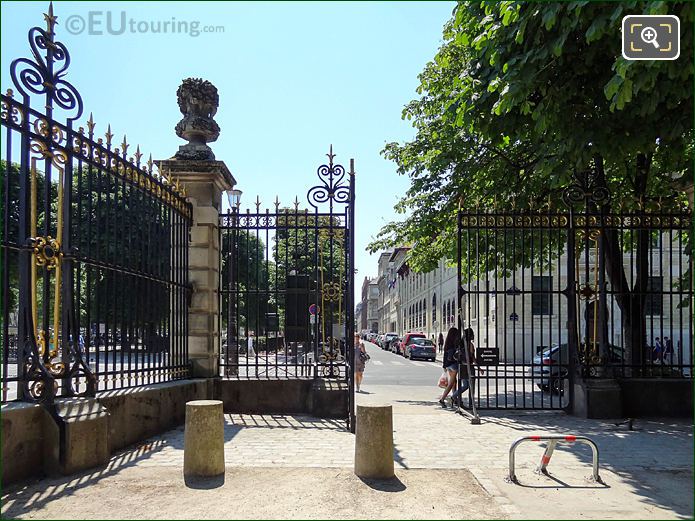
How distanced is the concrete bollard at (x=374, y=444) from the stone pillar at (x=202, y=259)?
4.74 meters

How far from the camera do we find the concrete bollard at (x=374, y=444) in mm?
6035

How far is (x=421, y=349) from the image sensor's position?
1372 inches

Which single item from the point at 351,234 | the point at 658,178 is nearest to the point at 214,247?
the point at 351,234

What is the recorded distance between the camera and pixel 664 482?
6176 millimetres

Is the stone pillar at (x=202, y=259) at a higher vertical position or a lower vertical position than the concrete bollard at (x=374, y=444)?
higher

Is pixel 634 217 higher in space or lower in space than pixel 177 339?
higher

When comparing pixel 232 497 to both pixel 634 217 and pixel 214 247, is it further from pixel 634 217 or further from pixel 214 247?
pixel 634 217

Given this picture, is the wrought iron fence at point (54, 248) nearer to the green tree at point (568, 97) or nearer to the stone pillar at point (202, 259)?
the stone pillar at point (202, 259)

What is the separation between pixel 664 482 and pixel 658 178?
1029 cm

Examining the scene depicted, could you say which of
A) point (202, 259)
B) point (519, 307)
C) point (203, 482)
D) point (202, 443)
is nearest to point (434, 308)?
point (519, 307)

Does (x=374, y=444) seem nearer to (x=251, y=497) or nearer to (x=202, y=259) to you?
(x=251, y=497)

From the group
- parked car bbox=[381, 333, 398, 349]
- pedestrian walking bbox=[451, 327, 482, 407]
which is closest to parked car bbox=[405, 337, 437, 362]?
parked car bbox=[381, 333, 398, 349]

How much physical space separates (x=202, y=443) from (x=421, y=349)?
97.1ft

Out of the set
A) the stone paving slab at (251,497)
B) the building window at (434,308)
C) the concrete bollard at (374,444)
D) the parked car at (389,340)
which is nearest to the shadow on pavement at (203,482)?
the stone paving slab at (251,497)
